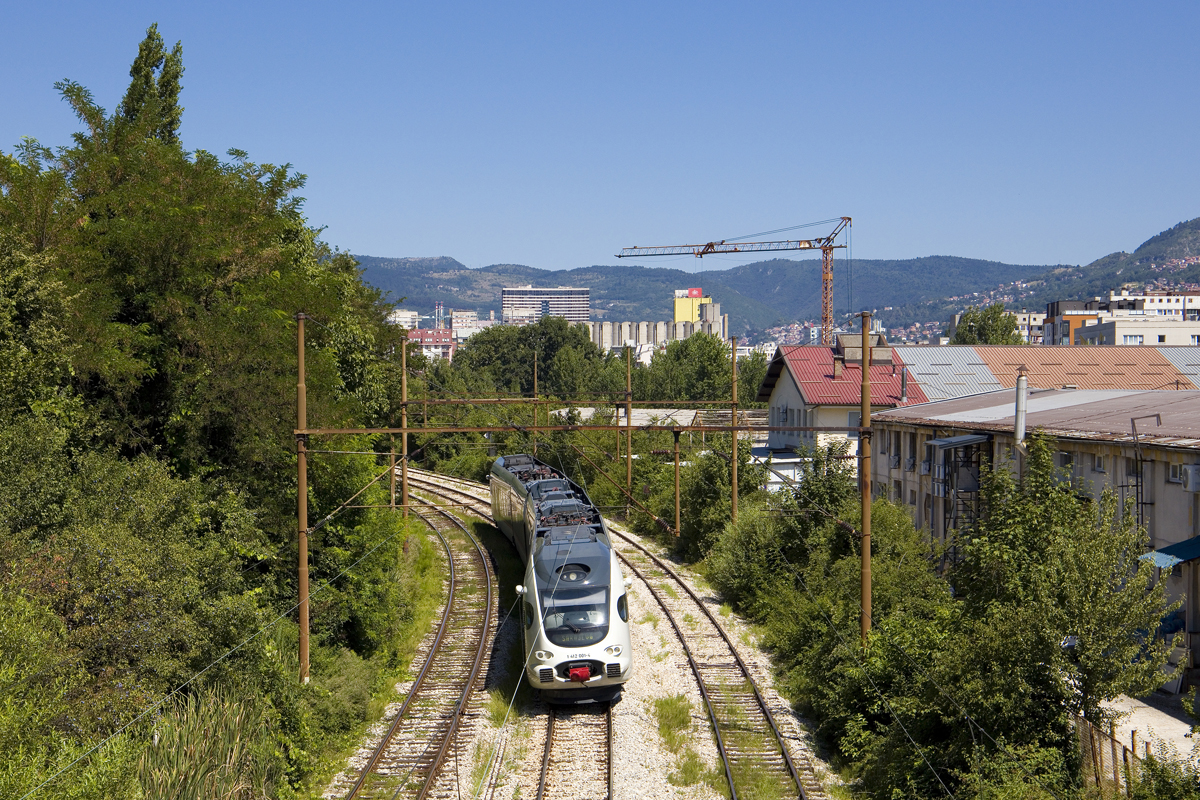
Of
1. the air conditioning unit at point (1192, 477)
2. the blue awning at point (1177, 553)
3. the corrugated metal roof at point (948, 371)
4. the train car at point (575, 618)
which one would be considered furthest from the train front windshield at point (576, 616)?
the corrugated metal roof at point (948, 371)

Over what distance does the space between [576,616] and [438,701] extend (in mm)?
3670

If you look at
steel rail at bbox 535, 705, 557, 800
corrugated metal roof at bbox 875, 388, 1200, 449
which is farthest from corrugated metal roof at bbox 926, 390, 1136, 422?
steel rail at bbox 535, 705, 557, 800

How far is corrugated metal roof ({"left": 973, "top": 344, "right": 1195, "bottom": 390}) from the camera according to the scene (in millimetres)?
47156

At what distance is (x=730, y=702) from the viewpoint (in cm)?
1847

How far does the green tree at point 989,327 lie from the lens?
309ft

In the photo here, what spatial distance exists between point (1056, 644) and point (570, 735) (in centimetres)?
867

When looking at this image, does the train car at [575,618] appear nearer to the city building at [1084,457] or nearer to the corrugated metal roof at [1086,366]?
the city building at [1084,457]

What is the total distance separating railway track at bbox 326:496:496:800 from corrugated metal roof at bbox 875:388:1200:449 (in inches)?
604

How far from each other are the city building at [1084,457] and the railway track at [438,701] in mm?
11335

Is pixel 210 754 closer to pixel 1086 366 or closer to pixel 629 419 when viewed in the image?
pixel 629 419

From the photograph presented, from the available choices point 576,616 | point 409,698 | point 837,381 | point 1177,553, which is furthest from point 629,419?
point 837,381

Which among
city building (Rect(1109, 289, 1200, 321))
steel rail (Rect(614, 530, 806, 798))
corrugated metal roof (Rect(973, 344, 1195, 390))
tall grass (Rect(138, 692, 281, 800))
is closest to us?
tall grass (Rect(138, 692, 281, 800))

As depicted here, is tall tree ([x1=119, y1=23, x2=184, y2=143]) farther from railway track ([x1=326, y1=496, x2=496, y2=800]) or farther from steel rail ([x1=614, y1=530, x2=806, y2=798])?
steel rail ([x1=614, y1=530, x2=806, y2=798])

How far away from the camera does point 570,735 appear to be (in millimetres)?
16828
